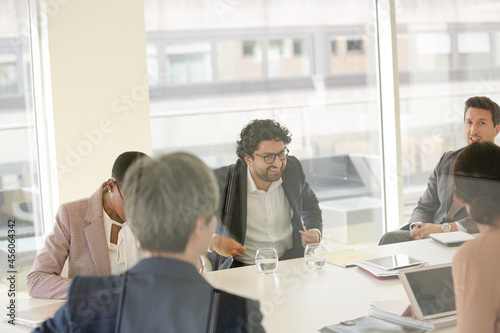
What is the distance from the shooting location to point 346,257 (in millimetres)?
1958

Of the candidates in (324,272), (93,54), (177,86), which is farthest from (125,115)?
(324,272)

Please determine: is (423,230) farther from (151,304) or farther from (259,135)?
(151,304)

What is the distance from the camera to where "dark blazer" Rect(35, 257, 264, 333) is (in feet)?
3.25

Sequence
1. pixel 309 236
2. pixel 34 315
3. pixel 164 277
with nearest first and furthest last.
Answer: pixel 164 277
pixel 34 315
pixel 309 236

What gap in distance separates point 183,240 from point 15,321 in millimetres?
691

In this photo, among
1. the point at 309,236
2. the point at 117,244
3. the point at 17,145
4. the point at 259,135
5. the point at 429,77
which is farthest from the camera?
the point at 429,77

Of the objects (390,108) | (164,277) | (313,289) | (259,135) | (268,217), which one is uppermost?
(390,108)

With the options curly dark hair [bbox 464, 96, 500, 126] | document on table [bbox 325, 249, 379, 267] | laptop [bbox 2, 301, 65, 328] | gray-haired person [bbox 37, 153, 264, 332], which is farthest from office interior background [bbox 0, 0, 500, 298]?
gray-haired person [bbox 37, 153, 264, 332]

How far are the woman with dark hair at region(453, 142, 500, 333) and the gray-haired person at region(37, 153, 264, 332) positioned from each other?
1.52 feet

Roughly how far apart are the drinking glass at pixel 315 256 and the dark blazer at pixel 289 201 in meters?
0.15

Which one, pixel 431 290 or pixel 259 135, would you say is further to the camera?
pixel 259 135

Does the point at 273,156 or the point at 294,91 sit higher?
the point at 294,91

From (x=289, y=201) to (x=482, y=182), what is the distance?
1261 millimetres

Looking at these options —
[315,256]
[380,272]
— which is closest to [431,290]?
[380,272]
